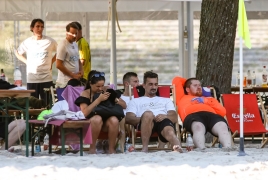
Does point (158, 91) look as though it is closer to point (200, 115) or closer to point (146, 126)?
point (200, 115)

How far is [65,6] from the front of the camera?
12445 millimetres

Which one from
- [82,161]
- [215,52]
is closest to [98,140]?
[82,161]

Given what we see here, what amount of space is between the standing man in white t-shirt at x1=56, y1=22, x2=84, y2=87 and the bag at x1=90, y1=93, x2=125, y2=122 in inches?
60.8

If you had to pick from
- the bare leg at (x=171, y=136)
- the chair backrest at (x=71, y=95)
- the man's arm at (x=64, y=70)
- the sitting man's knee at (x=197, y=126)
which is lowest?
the bare leg at (x=171, y=136)

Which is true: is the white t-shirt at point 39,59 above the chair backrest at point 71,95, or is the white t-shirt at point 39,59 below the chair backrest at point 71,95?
above

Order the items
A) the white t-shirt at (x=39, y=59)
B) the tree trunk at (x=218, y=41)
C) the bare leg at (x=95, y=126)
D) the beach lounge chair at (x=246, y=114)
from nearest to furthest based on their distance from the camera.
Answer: the bare leg at (x=95, y=126), the beach lounge chair at (x=246, y=114), the tree trunk at (x=218, y=41), the white t-shirt at (x=39, y=59)

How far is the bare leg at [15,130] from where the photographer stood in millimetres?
8766

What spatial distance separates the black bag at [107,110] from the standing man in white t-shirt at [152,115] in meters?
0.28

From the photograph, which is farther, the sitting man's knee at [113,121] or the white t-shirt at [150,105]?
the white t-shirt at [150,105]

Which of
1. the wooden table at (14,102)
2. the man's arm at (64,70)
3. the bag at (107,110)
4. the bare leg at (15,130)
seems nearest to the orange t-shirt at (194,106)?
the bag at (107,110)

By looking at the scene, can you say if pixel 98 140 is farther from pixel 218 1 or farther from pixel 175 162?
pixel 218 1

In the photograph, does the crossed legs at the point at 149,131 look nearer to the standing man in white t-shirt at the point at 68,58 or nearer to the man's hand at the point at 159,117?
the man's hand at the point at 159,117

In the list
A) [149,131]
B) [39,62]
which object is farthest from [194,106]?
[39,62]

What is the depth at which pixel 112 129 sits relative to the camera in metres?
8.53
